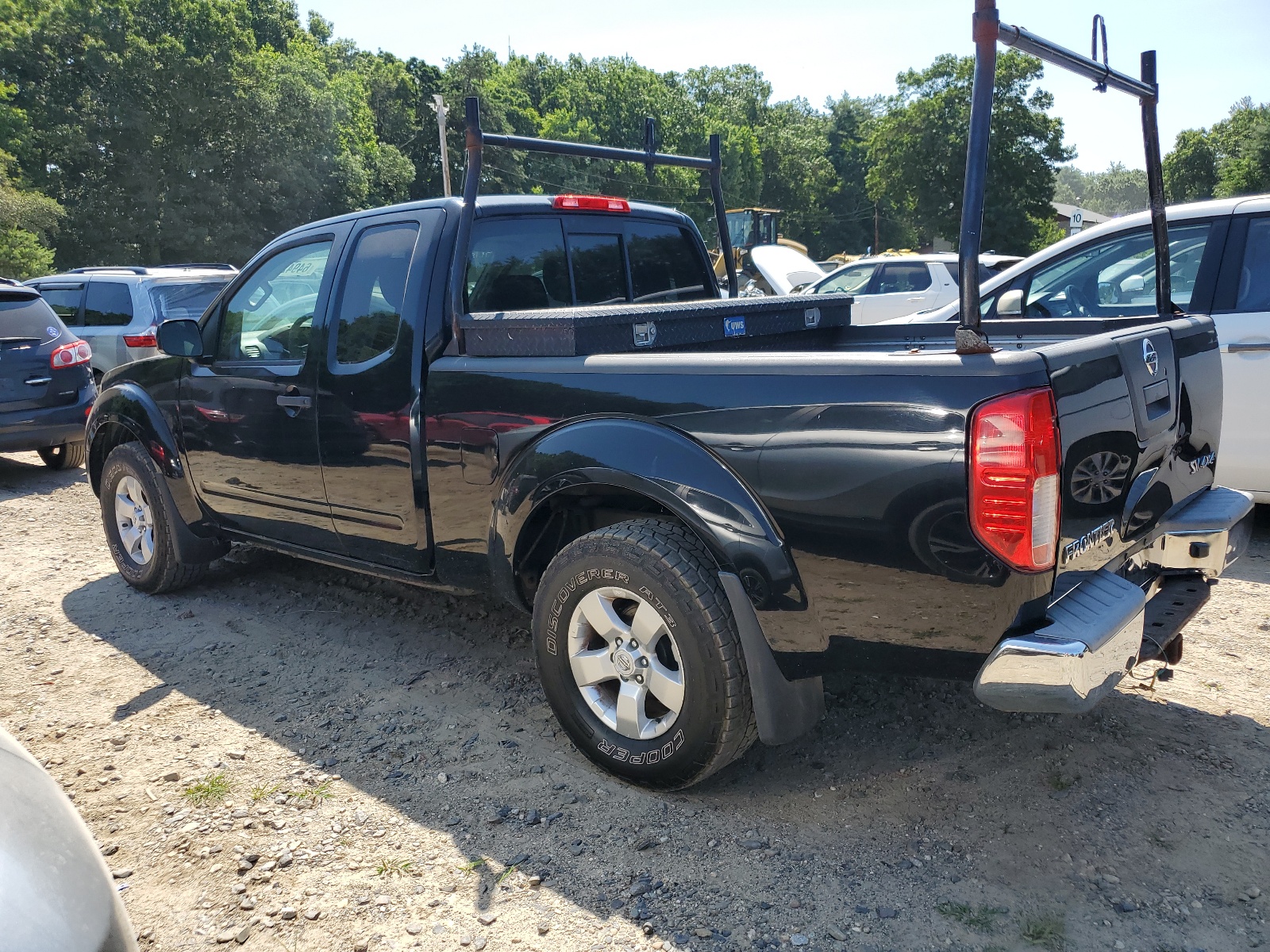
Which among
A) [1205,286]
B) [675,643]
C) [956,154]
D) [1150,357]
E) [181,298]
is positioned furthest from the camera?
[956,154]

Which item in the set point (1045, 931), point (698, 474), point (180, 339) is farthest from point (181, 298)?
point (1045, 931)

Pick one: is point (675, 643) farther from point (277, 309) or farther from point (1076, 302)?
point (1076, 302)

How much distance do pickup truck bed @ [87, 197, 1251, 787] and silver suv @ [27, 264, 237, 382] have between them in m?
6.89

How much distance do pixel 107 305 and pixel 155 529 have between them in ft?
23.4

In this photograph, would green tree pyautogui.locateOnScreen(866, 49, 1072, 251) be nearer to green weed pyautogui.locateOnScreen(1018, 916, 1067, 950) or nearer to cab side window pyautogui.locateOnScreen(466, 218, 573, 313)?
cab side window pyautogui.locateOnScreen(466, 218, 573, 313)

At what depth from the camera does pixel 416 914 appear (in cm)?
261

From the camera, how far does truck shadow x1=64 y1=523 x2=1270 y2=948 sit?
8.52 ft

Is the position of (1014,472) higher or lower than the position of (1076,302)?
lower

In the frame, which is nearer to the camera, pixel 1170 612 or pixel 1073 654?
pixel 1073 654

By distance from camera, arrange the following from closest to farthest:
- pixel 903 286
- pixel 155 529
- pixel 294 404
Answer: pixel 294 404 → pixel 155 529 → pixel 903 286

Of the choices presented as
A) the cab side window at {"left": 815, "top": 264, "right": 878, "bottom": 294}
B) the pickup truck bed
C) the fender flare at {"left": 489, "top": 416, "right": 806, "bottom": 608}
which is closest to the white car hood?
the cab side window at {"left": 815, "top": 264, "right": 878, "bottom": 294}

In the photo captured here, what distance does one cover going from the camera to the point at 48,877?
1.66 meters

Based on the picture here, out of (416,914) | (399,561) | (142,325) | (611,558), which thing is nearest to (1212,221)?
(611,558)

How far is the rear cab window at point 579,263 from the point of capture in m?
3.84
